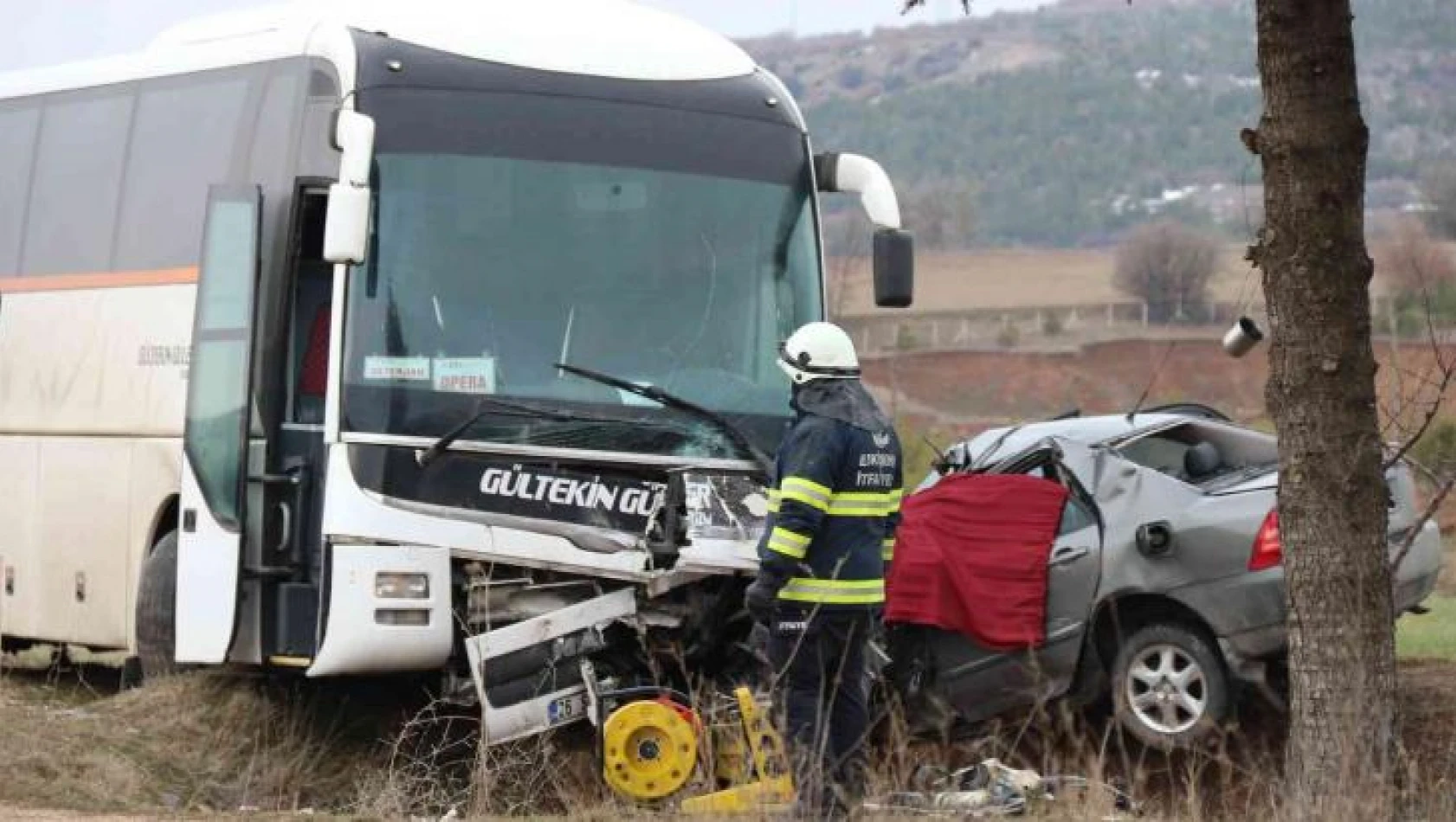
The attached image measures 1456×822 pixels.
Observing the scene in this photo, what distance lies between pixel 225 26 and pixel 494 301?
3.01 meters

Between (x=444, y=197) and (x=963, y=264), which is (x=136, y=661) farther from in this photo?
(x=963, y=264)

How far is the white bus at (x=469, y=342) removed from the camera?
37.0ft

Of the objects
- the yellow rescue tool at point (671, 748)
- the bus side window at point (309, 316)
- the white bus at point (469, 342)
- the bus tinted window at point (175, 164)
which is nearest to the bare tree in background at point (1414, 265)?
the white bus at point (469, 342)

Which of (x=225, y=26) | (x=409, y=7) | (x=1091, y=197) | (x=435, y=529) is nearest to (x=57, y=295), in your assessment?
(x=225, y=26)

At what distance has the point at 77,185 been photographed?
48.1 ft

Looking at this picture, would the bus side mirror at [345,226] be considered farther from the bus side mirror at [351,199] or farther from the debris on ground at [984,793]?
the debris on ground at [984,793]

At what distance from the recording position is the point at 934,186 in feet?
461

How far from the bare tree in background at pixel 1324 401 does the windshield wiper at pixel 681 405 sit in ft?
11.3

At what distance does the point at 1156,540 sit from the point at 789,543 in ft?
12.8

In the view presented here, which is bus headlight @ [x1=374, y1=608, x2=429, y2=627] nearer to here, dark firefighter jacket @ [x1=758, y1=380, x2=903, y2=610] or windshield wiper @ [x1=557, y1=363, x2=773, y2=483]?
windshield wiper @ [x1=557, y1=363, x2=773, y2=483]

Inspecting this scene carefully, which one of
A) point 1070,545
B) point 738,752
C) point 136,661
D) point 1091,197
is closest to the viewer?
point 738,752

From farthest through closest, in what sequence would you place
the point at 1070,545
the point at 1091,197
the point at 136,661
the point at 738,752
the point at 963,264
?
the point at 1091,197 < the point at 963,264 < the point at 136,661 < the point at 1070,545 < the point at 738,752

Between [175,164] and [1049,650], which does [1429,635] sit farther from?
[175,164]

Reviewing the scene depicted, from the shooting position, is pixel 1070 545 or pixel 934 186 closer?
pixel 1070 545
